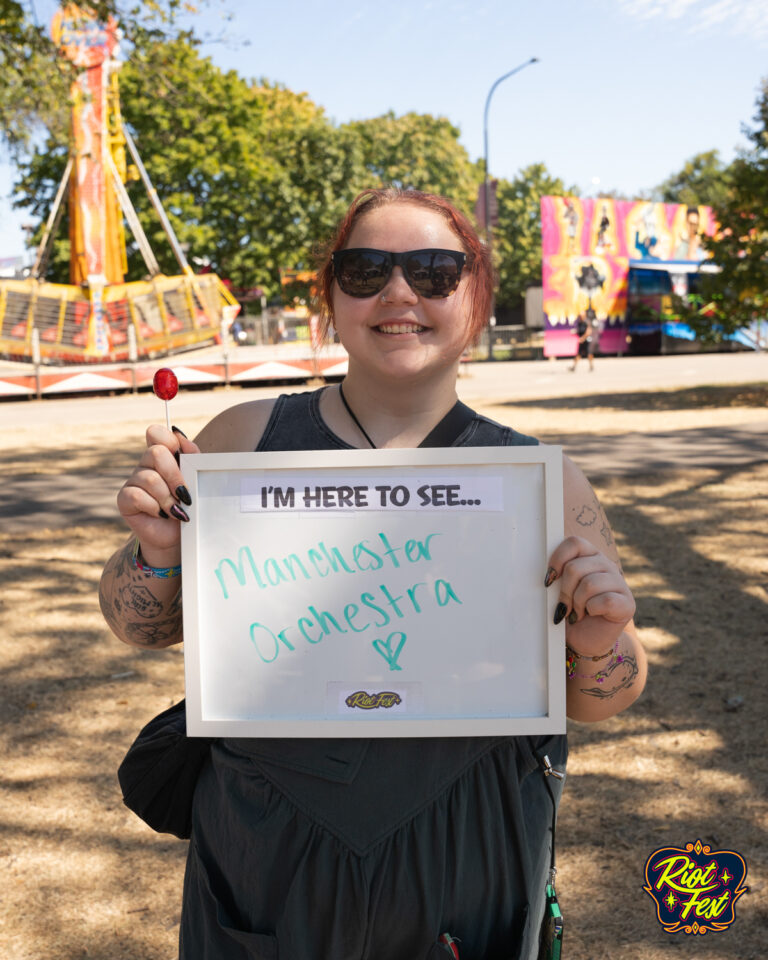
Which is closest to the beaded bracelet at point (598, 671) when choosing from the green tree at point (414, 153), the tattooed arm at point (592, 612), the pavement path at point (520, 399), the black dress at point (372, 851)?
the tattooed arm at point (592, 612)

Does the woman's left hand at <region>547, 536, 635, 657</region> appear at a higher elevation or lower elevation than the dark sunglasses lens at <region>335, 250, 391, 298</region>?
lower

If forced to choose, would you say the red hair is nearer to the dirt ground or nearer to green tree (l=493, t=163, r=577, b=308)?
the dirt ground

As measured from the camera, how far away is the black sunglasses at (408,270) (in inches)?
65.1

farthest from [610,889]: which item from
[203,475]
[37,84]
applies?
[37,84]

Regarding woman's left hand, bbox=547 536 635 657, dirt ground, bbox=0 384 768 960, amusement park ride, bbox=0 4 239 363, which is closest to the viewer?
woman's left hand, bbox=547 536 635 657

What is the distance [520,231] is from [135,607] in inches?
2148

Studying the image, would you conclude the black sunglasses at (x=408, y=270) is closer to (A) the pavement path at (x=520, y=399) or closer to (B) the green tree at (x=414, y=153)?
(A) the pavement path at (x=520, y=399)

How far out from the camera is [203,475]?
1528mm

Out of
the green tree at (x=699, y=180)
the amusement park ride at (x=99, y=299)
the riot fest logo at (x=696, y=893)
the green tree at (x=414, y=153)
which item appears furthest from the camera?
the green tree at (x=699, y=180)

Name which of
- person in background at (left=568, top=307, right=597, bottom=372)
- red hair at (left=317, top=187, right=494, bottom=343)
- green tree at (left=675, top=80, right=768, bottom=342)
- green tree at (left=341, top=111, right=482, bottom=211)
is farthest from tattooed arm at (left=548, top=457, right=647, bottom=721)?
green tree at (left=341, top=111, right=482, bottom=211)

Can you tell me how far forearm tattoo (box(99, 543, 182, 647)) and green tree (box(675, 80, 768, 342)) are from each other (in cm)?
1492

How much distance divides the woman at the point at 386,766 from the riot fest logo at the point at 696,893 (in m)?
1.08

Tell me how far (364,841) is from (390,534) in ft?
1.65

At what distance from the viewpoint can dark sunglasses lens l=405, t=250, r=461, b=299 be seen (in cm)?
165
